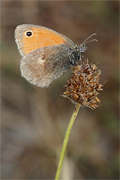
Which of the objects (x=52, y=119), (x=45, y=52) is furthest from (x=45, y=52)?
(x=52, y=119)

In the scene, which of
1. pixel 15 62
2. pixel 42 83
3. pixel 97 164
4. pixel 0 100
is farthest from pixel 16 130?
pixel 42 83

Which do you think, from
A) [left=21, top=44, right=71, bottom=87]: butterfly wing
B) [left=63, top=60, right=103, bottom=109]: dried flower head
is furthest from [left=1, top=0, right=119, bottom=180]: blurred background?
[left=63, top=60, right=103, bottom=109]: dried flower head

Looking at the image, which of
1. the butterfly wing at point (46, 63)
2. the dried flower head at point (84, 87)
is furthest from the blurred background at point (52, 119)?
the dried flower head at point (84, 87)

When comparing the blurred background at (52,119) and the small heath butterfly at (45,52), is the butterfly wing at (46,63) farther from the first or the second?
the blurred background at (52,119)

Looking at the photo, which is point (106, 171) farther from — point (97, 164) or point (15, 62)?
point (15, 62)

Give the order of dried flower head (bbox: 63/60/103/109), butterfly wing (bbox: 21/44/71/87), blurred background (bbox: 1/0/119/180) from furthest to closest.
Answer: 1. blurred background (bbox: 1/0/119/180)
2. butterfly wing (bbox: 21/44/71/87)
3. dried flower head (bbox: 63/60/103/109)

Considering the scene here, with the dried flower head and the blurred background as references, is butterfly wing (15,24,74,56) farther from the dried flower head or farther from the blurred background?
the blurred background

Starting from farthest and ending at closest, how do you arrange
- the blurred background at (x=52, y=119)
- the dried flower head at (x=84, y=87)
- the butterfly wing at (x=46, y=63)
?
the blurred background at (x=52, y=119)
the butterfly wing at (x=46, y=63)
the dried flower head at (x=84, y=87)
